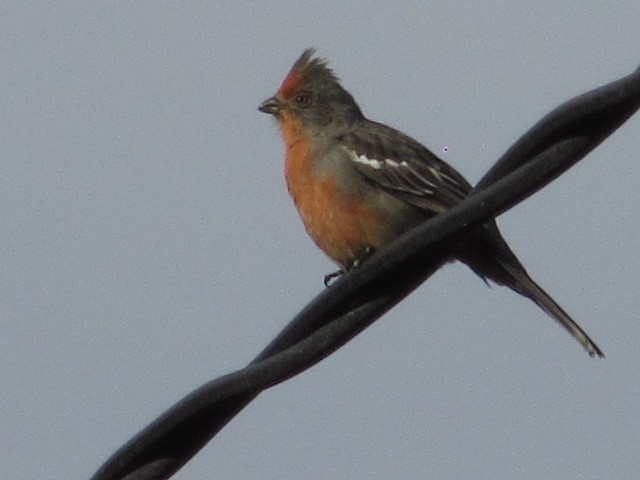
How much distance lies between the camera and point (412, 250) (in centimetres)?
528

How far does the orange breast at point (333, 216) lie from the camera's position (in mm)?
8734

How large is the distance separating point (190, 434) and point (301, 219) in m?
4.26

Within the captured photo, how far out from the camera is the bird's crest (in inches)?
421

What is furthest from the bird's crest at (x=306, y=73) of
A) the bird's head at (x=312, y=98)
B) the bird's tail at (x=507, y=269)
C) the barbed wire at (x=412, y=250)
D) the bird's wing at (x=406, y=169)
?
the barbed wire at (x=412, y=250)

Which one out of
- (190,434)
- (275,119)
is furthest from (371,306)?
(275,119)

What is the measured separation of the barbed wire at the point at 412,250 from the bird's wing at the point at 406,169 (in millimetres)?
3580

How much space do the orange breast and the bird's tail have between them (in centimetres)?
60

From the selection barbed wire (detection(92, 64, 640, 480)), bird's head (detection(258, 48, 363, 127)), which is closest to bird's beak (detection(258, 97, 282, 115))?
bird's head (detection(258, 48, 363, 127))

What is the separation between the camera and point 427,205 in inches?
347

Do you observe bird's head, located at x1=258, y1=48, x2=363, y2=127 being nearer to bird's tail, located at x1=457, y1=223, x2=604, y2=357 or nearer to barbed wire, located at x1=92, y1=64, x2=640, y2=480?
bird's tail, located at x1=457, y1=223, x2=604, y2=357

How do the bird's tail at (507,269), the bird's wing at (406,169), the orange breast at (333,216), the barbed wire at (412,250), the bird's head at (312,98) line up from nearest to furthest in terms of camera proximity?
the barbed wire at (412,250) < the bird's tail at (507,269) < the orange breast at (333,216) < the bird's wing at (406,169) < the bird's head at (312,98)

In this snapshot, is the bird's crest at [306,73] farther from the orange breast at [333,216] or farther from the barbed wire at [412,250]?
the barbed wire at [412,250]

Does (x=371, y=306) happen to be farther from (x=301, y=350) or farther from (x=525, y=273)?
(x=525, y=273)

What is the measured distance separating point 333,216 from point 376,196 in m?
0.29
